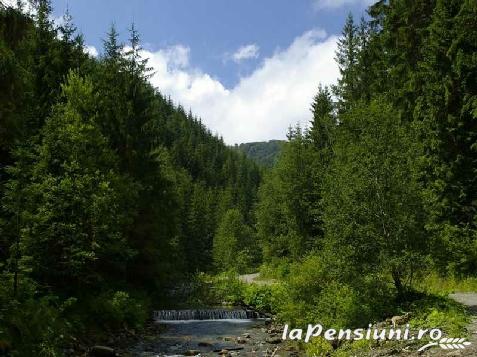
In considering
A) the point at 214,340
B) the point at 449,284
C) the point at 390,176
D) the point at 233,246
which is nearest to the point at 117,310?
the point at 214,340

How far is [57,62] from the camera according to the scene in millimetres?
26125

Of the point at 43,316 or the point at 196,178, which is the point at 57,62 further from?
the point at 196,178

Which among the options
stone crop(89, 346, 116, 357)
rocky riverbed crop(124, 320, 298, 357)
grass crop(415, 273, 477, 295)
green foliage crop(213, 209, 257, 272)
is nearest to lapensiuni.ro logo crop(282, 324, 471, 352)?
rocky riverbed crop(124, 320, 298, 357)


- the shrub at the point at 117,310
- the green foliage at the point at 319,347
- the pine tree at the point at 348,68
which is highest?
the pine tree at the point at 348,68

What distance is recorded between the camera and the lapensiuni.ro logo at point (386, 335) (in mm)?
11004

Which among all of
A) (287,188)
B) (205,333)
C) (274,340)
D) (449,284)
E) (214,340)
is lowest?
(205,333)

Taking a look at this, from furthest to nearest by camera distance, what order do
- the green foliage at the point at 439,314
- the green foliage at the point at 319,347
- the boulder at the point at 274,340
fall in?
the boulder at the point at 274,340
the green foliage at the point at 319,347
the green foliage at the point at 439,314

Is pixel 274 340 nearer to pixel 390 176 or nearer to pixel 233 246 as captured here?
pixel 390 176

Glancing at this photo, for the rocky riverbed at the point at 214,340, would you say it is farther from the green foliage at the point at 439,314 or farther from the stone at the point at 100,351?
the green foliage at the point at 439,314

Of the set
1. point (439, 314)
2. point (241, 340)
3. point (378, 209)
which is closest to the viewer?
point (439, 314)

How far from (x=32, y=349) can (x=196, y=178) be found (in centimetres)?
13420

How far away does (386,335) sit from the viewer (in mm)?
13242

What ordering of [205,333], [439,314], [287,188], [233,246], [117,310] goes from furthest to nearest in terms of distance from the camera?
1. [233,246]
2. [287,188]
3. [205,333]
4. [117,310]
5. [439,314]

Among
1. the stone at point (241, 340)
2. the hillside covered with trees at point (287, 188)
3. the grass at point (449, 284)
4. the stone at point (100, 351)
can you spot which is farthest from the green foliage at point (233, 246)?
the stone at point (100, 351)
